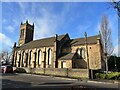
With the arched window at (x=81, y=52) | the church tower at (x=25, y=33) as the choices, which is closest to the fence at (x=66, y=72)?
the arched window at (x=81, y=52)

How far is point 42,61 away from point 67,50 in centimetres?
860

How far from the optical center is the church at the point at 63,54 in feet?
133

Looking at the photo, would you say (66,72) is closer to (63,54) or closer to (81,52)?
(81,52)

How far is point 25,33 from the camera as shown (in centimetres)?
6406

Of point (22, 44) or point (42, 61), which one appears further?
point (22, 44)

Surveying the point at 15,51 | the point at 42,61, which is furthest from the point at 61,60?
the point at 15,51

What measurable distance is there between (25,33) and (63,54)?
2433 cm

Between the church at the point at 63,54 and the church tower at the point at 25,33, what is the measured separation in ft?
1.64

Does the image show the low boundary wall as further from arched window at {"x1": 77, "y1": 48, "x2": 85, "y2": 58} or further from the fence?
arched window at {"x1": 77, "y1": 48, "x2": 85, "y2": 58}

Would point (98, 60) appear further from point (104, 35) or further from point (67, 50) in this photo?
point (67, 50)

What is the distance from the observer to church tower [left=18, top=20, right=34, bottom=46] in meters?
64.2

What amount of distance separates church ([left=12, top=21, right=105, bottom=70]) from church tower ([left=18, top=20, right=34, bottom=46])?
50 cm

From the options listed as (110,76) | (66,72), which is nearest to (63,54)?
(66,72)

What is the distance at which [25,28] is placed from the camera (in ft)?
211
